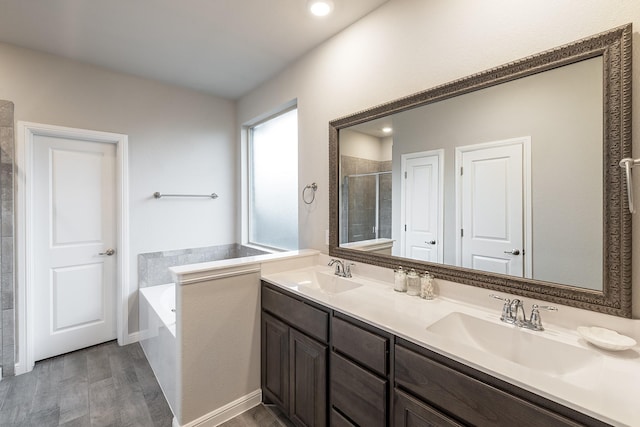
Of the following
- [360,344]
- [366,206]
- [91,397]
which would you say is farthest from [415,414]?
[91,397]

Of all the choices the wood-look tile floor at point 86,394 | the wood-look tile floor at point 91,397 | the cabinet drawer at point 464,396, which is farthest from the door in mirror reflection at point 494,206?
the wood-look tile floor at point 86,394

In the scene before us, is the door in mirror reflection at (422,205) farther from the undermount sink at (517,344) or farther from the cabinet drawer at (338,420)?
the cabinet drawer at (338,420)

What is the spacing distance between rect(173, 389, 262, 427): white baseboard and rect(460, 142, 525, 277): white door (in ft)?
5.47

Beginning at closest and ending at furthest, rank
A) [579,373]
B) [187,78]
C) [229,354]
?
[579,373] → [229,354] → [187,78]

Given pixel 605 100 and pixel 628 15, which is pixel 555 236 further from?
pixel 628 15

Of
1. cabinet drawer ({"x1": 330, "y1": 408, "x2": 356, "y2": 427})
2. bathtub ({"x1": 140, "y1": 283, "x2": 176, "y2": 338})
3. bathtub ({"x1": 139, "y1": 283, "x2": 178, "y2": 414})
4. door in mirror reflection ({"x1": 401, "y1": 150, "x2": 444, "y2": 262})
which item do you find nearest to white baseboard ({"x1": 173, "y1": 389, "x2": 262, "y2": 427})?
bathtub ({"x1": 139, "y1": 283, "x2": 178, "y2": 414})

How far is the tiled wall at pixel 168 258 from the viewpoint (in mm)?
2998

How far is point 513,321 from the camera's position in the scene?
124cm

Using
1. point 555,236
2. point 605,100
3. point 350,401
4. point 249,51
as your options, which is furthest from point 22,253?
point 605,100

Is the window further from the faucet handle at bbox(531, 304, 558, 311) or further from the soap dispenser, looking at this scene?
the faucet handle at bbox(531, 304, 558, 311)

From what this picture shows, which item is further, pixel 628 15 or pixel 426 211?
pixel 426 211

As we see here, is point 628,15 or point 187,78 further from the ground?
point 187,78

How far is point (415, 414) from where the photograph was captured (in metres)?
1.11

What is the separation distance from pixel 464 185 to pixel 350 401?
1213 millimetres
